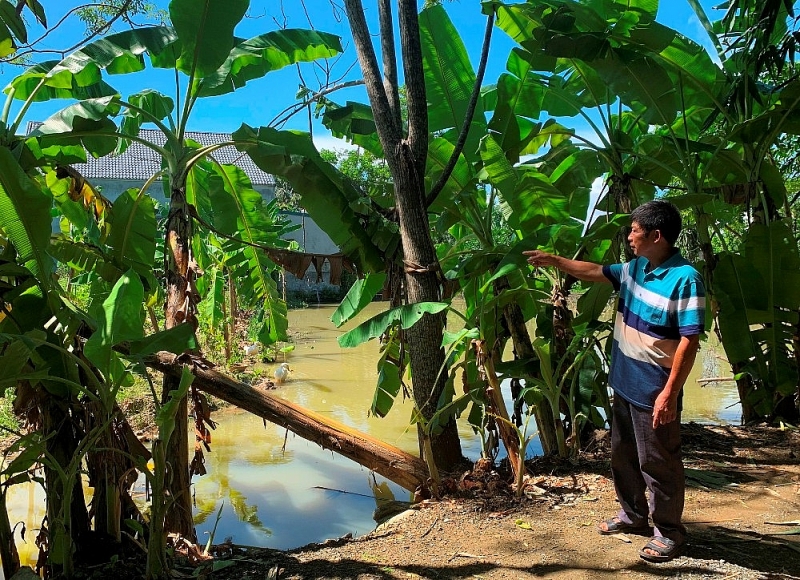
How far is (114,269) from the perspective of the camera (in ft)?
12.1

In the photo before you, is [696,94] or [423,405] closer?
[423,405]

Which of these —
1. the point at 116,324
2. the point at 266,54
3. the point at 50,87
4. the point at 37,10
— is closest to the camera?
the point at 116,324

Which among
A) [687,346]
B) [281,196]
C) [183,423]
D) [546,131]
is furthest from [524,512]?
[281,196]

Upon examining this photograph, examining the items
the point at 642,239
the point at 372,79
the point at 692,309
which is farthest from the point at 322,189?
the point at 692,309

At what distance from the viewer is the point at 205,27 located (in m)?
3.48

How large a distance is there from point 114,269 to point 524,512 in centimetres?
282

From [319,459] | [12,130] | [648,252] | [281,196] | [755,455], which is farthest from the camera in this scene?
[281,196]

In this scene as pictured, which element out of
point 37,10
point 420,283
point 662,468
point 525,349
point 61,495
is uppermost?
point 37,10

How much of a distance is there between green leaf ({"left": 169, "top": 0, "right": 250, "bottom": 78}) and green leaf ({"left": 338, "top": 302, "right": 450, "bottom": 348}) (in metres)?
1.81

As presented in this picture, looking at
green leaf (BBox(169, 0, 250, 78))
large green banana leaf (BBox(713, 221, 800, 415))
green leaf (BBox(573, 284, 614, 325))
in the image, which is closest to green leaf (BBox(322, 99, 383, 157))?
green leaf (BBox(169, 0, 250, 78))

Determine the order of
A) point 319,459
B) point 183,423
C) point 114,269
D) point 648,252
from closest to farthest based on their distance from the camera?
point 648,252, point 183,423, point 114,269, point 319,459

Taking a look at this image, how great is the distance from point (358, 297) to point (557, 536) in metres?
1.88

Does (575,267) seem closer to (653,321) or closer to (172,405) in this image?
(653,321)

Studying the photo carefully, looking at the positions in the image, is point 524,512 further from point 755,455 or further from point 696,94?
point 696,94
